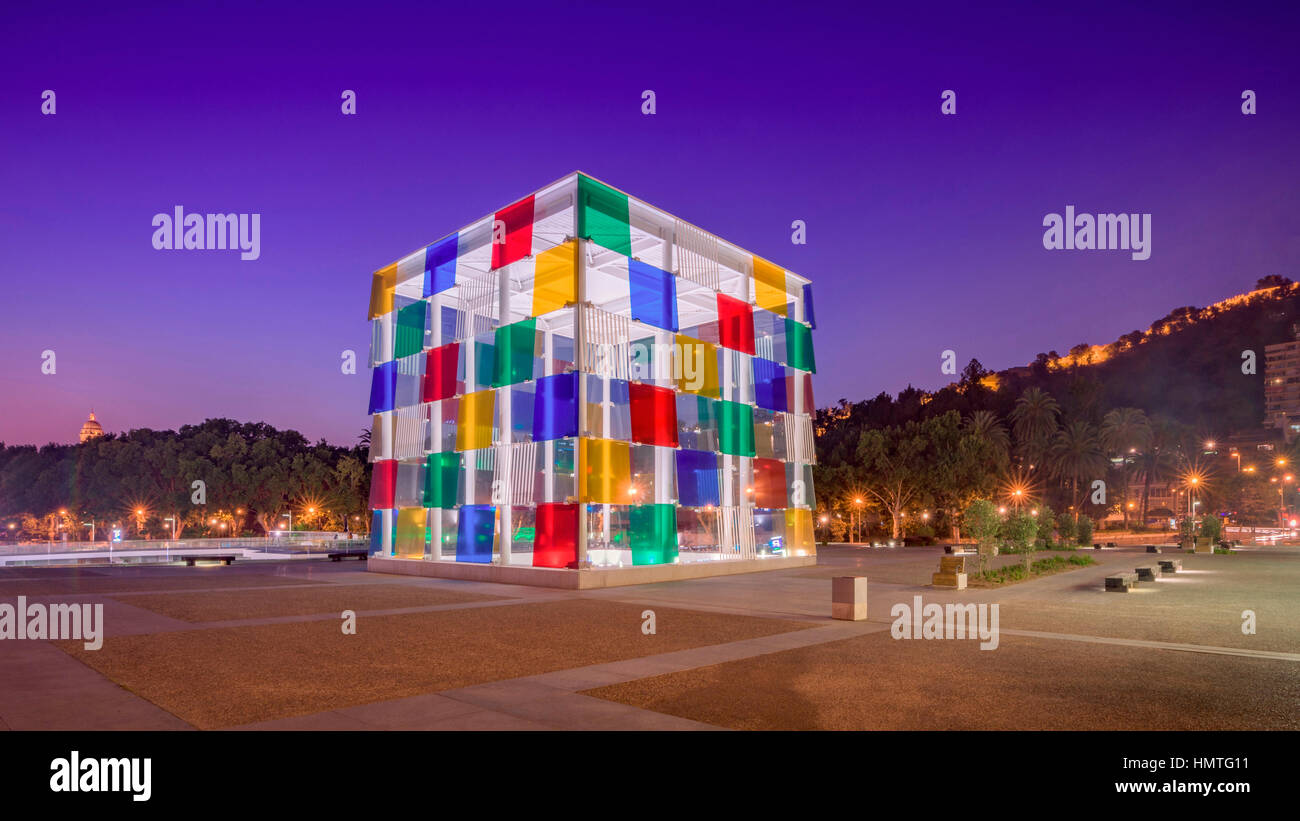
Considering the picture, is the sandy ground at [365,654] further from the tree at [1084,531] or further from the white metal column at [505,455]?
the tree at [1084,531]

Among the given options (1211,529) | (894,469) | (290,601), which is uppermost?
(894,469)

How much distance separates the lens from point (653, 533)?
98.2 ft

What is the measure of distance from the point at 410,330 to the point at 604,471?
15262 millimetres

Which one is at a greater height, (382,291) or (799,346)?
(382,291)

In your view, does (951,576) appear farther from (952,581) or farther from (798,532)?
(798,532)

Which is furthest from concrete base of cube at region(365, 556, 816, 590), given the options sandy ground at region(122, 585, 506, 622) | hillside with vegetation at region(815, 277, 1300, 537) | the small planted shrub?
the small planted shrub

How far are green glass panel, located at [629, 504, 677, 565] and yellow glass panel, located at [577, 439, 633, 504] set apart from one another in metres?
1.36

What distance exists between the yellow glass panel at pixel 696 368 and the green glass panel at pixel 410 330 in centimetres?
1334

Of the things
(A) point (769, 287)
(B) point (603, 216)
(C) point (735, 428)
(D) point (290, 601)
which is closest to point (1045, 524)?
(C) point (735, 428)

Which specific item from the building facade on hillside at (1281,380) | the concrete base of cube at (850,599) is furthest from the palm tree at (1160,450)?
the concrete base of cube at (850,599)
